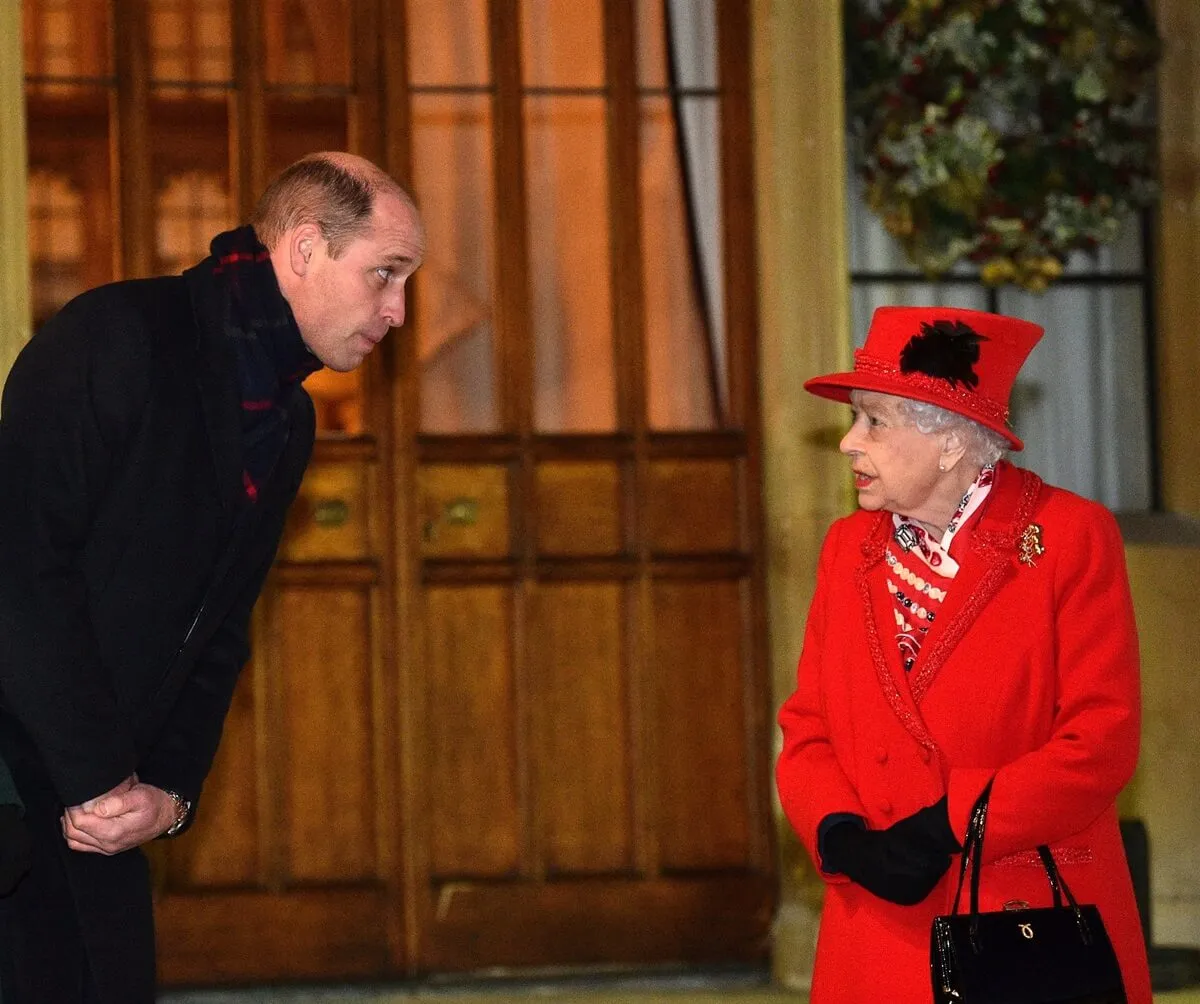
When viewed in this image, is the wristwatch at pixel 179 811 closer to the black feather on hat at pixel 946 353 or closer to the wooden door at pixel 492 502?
the black feather on hat at pixel 946 353

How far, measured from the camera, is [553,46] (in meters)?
4.85

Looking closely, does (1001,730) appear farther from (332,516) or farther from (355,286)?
(332,516)

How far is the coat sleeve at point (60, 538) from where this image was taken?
2.17m

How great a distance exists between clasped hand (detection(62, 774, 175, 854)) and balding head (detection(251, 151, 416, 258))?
754 millimetres

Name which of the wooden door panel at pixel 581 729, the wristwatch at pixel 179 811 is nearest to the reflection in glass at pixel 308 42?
the wooden door panel at pixel 581 729

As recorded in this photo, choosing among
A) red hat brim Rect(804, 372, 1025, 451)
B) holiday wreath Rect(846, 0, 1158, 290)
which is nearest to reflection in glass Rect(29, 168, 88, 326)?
holiday wreath Rect(846, 0, 1158, 290)

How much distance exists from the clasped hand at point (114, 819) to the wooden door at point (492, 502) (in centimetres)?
232

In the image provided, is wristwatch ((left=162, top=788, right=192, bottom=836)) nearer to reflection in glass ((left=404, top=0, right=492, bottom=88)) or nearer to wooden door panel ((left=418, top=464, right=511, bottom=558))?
wooden door panel ((left=418, top=464, right=511, bottom=558))

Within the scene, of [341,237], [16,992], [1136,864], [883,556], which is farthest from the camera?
[1136,864]

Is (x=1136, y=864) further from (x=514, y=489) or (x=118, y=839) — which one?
(x=118, y=839)

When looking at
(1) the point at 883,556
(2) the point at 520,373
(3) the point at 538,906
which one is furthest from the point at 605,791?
(1) the point at 883,556

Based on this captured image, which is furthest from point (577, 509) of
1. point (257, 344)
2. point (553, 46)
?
point (257, 344)

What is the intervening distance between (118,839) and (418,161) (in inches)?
112

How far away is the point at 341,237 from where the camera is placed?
2.45m
